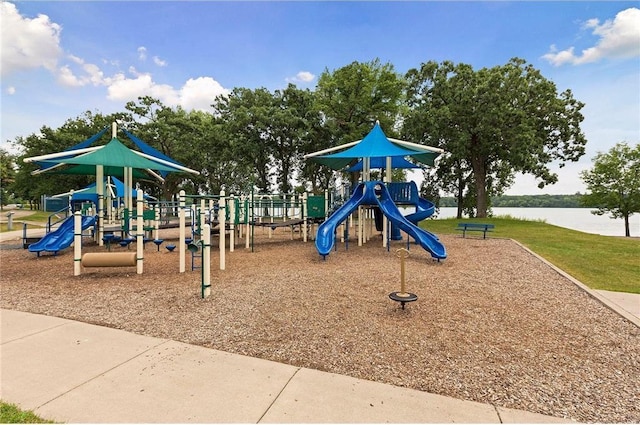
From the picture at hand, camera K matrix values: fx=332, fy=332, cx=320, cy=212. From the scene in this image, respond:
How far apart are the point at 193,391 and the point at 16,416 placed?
1.35m

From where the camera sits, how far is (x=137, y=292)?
6613 millimetres

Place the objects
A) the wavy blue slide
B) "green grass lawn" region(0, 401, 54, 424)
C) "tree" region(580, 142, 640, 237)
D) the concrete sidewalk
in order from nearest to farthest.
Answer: "green grass lawn" region(0, 401, 54, 424)
the concrete sidewalk
the wavy blue slide
"tree" region(580, 142, 640, 237)

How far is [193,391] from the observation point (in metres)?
3.13

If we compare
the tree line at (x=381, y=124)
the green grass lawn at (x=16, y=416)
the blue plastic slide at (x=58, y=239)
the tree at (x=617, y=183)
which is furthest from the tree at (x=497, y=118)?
the green grass lawn at (x=16, y=416)

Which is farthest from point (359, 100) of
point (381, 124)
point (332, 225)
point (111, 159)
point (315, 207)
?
point (111, 159)

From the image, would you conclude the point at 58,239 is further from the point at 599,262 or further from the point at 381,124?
the point at 381,124

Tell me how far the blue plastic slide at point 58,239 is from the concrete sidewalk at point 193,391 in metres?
7.71

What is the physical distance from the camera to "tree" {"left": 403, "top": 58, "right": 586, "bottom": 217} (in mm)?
23984

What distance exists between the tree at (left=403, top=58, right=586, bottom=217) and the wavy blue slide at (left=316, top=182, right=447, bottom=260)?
15.9 metres

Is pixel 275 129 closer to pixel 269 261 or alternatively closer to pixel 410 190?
pixel 410 190

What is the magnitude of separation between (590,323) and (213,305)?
238 inches

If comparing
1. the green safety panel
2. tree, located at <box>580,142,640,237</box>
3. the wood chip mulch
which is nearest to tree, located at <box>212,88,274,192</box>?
the green safety panel

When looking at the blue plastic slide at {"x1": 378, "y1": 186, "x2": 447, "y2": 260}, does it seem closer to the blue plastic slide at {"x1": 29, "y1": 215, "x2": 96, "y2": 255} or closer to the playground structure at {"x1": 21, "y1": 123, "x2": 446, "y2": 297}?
the playground structure at {"x1": 21, "y1": 123, "x2": 446, "y2": 297}

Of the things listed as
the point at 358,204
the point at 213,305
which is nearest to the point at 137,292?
the point at 213,305
